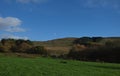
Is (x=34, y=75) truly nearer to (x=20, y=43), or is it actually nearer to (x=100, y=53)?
(x=100, y=53)

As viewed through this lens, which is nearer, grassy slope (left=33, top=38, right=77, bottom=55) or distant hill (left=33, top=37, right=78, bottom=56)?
distant hill (left=33, top=37, right=78, bottom=56)

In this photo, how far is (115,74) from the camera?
3161 cm

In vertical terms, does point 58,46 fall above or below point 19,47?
above

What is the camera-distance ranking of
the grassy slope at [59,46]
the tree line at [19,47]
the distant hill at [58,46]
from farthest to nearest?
the grassy slope at [59,46] < the distant hill at [58,46] < the tree line at [19,47]

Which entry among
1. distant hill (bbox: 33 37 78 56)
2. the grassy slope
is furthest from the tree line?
the grassy slope

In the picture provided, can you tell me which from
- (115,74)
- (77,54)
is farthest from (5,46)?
(115,74)

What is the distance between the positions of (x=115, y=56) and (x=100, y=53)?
5222 millimetres

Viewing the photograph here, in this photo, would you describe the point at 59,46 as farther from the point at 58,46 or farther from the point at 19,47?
the point at 19,47

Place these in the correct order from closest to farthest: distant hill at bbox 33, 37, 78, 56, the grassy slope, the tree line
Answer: the tree line, distant hill at bbox 33, 37, 78, 56, the grassy slope

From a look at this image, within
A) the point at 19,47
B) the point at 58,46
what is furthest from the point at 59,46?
the point at 19,47

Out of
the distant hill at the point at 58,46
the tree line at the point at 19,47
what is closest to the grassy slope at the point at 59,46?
the distant hill at the point at 58,46

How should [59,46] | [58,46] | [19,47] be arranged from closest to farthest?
1. [19,47]
2. [59,46]
3. [58,46]

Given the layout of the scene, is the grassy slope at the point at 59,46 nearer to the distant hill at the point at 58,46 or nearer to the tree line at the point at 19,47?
the distant hill at the point at 58,46

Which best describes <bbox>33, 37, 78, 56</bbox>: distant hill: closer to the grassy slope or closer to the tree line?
the grassy slope
